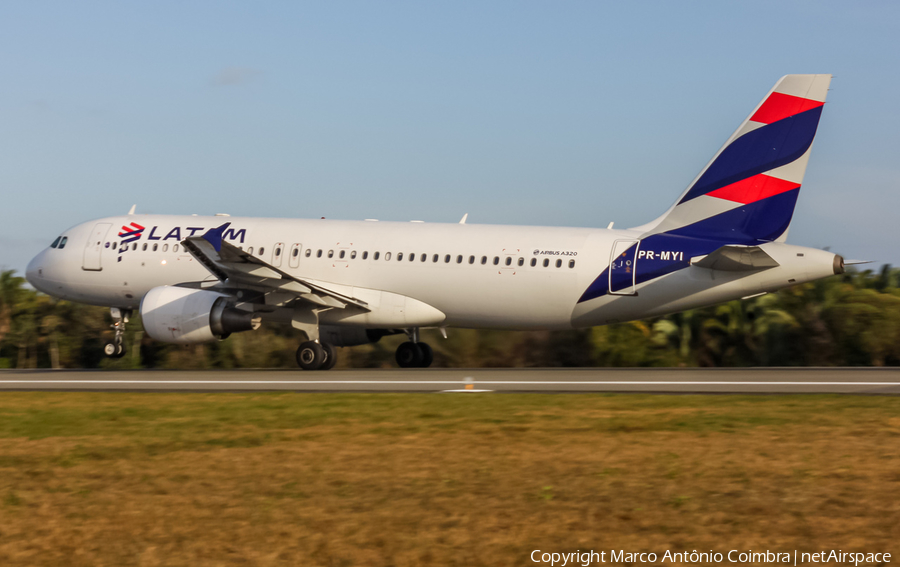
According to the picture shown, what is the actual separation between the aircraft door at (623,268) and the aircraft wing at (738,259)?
5.82 ft

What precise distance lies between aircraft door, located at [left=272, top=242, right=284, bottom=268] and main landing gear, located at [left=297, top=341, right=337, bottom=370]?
294 cm

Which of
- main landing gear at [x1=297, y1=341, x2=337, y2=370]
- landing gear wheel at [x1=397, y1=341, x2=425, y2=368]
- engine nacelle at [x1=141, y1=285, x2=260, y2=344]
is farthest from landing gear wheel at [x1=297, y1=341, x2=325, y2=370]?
landing gear wheel at [x1=397, y1=341, x2=425, y2=368]

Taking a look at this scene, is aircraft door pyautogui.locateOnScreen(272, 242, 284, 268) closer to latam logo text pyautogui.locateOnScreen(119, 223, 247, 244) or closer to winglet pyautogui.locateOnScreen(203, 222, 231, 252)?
latam logo text pyautogui.locateOnScreen(119, 223, 247, 244)

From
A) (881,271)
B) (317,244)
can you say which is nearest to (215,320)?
(317,244)

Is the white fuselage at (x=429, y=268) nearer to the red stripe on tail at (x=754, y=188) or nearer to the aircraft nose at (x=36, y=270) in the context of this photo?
the aircraft nose at (x=36, y=270)

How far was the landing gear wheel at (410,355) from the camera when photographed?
2802cm

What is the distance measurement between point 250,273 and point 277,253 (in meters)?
3.07

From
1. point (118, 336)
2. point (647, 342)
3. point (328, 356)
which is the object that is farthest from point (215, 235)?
point (647, 342)

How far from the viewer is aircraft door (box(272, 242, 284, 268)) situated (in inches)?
1063

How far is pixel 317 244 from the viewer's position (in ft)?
88.8

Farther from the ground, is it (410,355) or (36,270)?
(36,270)

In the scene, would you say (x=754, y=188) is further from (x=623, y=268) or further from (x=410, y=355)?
(x=410, y=355)

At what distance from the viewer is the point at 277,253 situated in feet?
89.1

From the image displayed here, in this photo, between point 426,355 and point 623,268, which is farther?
point 426,355
